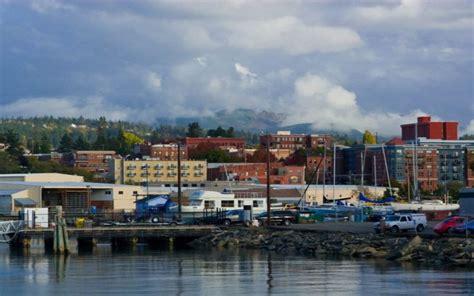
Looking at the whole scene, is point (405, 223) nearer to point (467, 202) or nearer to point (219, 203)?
point (467, 202)

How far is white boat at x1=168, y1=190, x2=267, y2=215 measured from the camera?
102 meters

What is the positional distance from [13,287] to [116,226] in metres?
29.4

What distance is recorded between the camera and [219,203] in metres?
104

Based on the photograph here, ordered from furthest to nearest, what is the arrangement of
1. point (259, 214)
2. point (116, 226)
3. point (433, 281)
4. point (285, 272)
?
point (259, 214), point (116, 226), point (285, 272), point (433, 281)

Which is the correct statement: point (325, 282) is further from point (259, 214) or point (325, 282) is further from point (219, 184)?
point (219, 184)

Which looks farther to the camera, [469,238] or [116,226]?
[116,226]

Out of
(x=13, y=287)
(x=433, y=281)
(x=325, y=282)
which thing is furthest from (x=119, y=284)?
(x=433, y=281)

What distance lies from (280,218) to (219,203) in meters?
14.7

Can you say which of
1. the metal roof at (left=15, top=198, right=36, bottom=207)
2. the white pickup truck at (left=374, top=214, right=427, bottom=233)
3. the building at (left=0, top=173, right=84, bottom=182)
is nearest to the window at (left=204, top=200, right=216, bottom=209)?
the metal roof at (left=15, top=198, right=36, bottom=207)

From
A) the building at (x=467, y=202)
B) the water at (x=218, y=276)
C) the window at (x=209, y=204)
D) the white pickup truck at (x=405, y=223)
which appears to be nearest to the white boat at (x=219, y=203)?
the window at (x=209, y=204)

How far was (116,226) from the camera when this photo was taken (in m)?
78.0

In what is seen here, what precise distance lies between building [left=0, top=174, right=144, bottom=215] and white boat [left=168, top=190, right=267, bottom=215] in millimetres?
13682

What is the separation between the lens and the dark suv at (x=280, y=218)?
295ft

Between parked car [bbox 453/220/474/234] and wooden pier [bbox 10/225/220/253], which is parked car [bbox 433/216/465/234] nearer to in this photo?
parked car [bbox 453/220/474/234]
